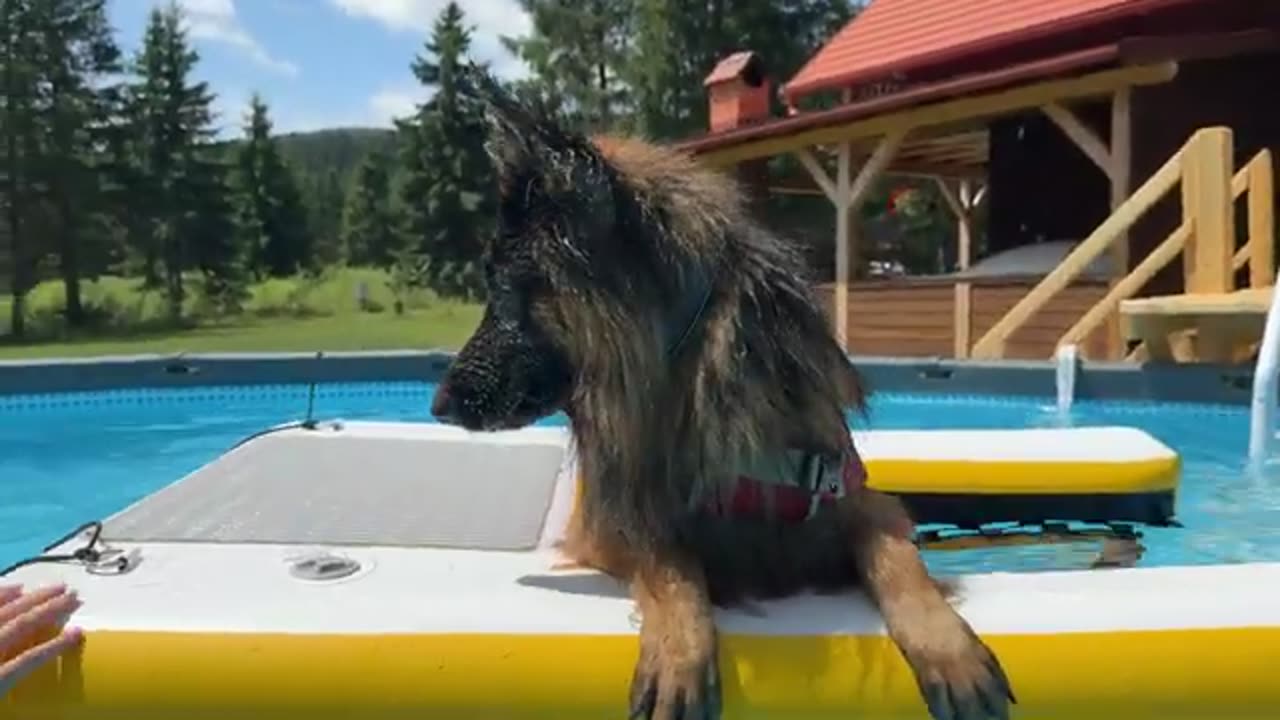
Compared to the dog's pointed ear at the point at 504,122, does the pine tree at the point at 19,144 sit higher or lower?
higher

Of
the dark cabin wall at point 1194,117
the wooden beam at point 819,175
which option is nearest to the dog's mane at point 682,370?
the dark cabin wall at point 1194,117

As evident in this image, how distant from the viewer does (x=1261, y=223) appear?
29.9 feet

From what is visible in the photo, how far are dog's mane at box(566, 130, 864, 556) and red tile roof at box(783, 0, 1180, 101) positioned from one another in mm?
11113

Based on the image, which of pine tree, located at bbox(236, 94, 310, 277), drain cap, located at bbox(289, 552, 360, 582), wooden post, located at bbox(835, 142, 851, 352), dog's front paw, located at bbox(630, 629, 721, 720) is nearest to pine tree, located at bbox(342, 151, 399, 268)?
pine tree, located at bbox(236, 94, 310, 277)

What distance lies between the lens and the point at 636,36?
29.1m

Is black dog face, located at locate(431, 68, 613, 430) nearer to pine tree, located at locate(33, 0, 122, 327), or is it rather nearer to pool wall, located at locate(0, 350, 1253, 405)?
pool wall, located at locate(0, 350, 1253, 405)

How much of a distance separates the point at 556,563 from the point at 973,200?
17.6 m

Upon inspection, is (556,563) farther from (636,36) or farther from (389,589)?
(636,36)

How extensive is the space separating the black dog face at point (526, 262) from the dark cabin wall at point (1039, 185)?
38.5 ft

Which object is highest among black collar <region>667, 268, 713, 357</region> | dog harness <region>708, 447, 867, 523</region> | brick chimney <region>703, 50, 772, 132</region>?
brick chimney <region>703, 50, 772, 132</region>

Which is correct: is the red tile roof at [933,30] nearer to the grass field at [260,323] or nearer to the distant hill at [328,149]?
the grass field at [260,323]

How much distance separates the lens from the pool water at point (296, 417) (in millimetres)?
5176

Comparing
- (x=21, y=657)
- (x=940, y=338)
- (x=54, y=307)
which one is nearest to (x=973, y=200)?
(x=940, y=338)

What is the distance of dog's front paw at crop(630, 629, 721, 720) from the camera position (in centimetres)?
175
